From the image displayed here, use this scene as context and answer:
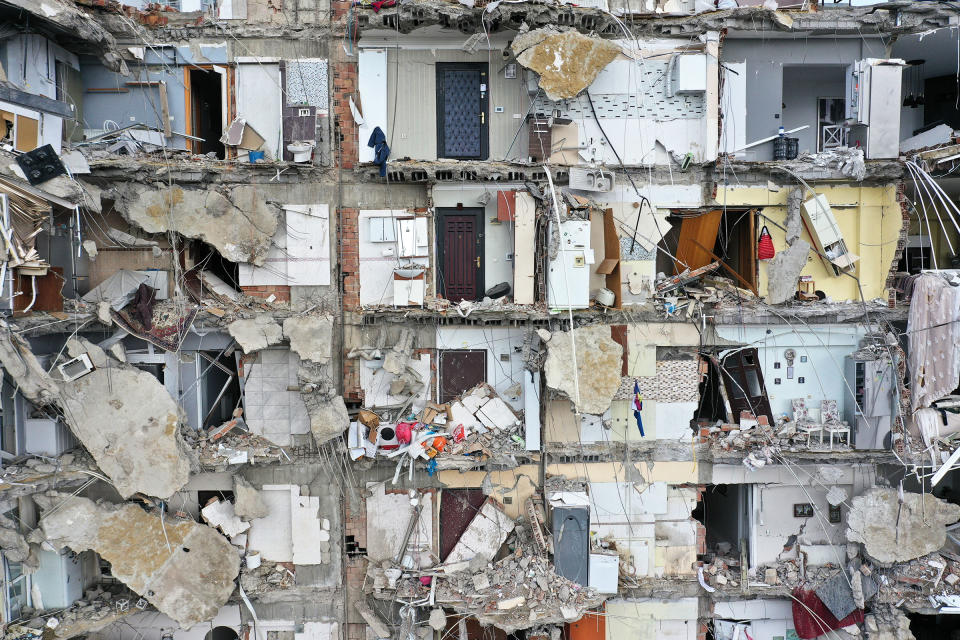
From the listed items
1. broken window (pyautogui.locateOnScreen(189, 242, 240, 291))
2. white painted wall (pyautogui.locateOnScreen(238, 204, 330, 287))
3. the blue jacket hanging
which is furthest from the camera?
broken window (pyautogui.locateOnScreen(189, 242, 240, 291))

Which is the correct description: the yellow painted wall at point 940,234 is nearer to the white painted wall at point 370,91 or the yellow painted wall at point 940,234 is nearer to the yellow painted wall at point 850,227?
the yellow painted wall at point 850,227

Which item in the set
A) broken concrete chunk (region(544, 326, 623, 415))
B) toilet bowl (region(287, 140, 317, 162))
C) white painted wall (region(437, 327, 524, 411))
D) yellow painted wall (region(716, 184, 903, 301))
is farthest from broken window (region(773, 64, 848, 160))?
toilet bowl (region(287, 140, 317, 162))

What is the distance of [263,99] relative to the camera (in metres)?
12.1

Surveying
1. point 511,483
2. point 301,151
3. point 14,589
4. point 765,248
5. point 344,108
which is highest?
point 344,108

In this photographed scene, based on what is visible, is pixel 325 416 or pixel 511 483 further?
pixel 511 483

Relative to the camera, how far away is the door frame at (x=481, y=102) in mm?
12172

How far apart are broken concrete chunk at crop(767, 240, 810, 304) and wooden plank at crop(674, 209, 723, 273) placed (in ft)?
4.59

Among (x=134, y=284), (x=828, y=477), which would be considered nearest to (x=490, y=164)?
(x=134, y=284)

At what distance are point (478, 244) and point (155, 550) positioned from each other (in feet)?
31.1

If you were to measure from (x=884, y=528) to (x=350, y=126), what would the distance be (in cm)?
1458

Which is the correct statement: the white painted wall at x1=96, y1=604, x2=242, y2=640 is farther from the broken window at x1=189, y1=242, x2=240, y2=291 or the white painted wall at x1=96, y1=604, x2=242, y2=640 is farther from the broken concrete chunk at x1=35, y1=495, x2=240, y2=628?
the broken window at x1=189, y1=242, x2=240, y2=291

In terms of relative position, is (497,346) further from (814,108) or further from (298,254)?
(814,108)

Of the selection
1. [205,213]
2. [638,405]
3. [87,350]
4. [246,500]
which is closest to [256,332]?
[205,213]

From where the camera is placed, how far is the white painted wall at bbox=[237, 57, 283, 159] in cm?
1206
